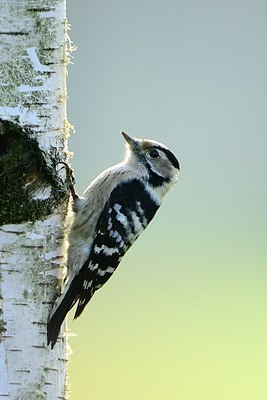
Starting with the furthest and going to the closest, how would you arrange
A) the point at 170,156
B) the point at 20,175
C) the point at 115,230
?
1. the point at 170,156
2. the point at 115,230
3. the point at 20,175

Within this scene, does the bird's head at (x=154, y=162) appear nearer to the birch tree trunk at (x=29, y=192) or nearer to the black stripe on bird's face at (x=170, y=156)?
the black stripe on bird's face at (x=170, y=156)

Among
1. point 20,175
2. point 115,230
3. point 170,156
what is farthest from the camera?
point 170,156

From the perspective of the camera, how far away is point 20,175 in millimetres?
3691

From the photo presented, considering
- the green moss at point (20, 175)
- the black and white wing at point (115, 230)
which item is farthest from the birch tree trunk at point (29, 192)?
the black and white wing at point (115, 230)

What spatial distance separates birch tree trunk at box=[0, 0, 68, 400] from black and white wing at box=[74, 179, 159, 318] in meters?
0.47

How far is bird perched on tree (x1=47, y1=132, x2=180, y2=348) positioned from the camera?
421 cm

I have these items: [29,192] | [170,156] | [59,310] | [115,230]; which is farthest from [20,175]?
[170,156]

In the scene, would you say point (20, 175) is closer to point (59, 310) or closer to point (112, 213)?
point (59, 310)

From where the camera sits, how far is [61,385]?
3.74 m

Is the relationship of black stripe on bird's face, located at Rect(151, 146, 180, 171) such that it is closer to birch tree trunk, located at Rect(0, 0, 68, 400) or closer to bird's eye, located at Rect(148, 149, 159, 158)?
bird's eye, located at Rect(148, 149, 159, 158)

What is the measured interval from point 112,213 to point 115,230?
91 millimetres

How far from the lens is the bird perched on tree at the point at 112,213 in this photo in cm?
421

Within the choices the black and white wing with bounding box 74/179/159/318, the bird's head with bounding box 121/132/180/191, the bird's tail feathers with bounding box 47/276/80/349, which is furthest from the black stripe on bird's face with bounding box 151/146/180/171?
the bird's tail feathers with bounding box 47/276/80/349

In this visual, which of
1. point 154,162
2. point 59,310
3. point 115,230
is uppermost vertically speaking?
point 154,162
